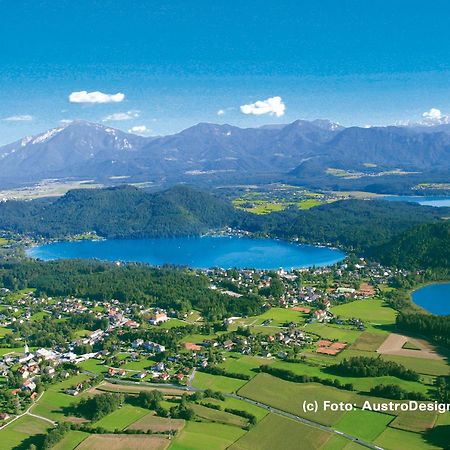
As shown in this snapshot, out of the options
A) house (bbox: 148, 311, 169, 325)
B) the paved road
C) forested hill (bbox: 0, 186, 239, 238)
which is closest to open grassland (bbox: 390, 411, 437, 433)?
the paved road

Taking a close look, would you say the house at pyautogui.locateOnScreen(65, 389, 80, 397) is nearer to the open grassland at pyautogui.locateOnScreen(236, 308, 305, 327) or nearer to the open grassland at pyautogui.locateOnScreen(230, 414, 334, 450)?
the open grassland at pyautogui.locateOnScreen(230, 414, 334, 450)

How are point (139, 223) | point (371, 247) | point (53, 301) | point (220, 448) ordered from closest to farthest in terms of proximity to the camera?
point (220, 448), point (53, 301), point (371, 247), point (139, 223)

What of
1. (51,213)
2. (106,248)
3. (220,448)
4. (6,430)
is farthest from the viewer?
(51,213)

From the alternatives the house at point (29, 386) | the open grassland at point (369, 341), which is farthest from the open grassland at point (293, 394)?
the house at point (29, 386)

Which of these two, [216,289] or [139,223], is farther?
[139,223]

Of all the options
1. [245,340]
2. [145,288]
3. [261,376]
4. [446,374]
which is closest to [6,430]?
[261,376]

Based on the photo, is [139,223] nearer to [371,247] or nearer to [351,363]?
[371,247]
